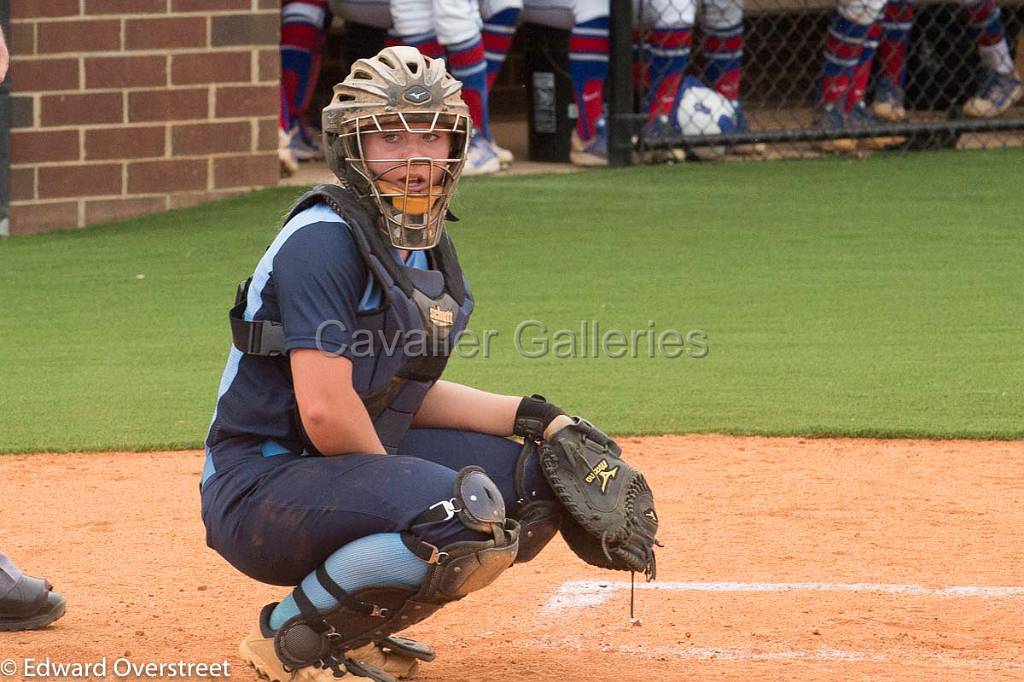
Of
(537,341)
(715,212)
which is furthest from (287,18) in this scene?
(537,341)

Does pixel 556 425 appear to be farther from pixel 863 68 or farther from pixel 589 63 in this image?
pixel 863 68

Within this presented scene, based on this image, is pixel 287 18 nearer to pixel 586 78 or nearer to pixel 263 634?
pixel 586 78

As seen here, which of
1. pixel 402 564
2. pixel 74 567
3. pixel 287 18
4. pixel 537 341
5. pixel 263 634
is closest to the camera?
pixel 402 564

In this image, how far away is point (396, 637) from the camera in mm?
3096

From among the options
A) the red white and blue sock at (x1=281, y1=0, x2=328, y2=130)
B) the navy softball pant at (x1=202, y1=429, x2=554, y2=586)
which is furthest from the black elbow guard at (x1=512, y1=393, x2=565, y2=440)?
the red white and blue sock at (x1=281, y1=0, x2=328, y2=130)

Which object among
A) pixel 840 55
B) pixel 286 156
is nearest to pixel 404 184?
pixel 286 156

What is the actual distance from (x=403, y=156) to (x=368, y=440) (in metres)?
0.52

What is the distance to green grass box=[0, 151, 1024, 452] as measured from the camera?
5.37m

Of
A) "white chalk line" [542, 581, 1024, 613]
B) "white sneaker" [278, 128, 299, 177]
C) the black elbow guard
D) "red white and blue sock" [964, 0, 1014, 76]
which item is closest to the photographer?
the black elbow guard

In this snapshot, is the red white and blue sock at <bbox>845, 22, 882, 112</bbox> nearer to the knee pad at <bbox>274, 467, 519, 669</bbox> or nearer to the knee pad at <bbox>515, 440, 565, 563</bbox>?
the knee pad at <bbox>515, 440, 565, 563</bbox>

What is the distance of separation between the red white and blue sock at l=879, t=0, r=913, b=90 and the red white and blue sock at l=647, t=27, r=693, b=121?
5.10 ft

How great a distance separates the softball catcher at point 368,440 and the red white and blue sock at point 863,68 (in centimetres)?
787

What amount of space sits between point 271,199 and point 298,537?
6.49m

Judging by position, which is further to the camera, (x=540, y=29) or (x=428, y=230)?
(x=540, y=29)
